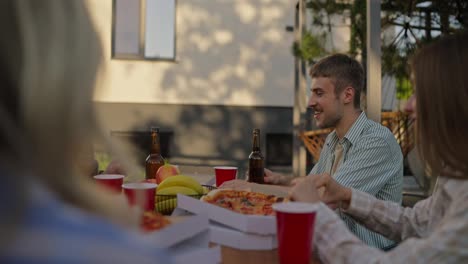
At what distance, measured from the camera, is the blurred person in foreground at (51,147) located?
62cm

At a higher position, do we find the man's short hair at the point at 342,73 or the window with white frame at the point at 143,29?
the window with white frame at the point at 143,29

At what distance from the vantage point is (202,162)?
29.3ft

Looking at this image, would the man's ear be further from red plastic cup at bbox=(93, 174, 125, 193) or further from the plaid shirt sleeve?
red plastic cup at bbox=(93, 174, 125, 193)

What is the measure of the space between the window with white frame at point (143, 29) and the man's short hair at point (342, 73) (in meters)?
6.55

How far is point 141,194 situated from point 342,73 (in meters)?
1.62

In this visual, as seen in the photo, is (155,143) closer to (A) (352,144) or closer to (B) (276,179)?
(B) (276,179)

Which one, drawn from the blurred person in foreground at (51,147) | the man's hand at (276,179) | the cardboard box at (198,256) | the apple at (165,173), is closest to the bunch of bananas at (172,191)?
the apple at (165,173)

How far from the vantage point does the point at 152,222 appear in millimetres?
1136

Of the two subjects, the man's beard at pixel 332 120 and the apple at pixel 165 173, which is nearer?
the apple at pixel 165 173

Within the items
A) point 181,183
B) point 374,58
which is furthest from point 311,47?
point 181,183

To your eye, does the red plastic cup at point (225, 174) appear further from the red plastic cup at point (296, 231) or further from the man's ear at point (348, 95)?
the red plastic cup at point (296, 231)

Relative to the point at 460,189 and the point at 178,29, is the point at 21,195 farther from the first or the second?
the point at 178,29

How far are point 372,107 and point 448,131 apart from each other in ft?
8.17

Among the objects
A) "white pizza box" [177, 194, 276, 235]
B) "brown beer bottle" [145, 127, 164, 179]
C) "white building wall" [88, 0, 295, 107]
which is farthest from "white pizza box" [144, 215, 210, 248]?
"white building wall" [88, 0, 295, 107]
